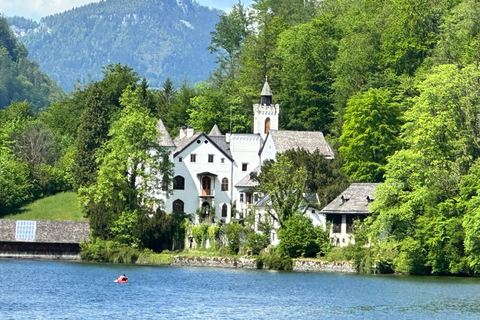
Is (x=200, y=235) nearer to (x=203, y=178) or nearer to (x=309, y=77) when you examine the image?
(x=203, y=178)

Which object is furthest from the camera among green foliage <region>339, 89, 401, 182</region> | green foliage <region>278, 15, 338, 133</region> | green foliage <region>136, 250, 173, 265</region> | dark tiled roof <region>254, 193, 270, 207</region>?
green foliage <region>278, 15, 338, 133</region>

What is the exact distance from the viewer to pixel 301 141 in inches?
3789

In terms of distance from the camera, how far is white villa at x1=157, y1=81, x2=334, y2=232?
95062 millimetres

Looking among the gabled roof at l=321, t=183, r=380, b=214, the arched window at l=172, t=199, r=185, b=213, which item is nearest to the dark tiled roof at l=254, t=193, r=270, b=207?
the gabled roof at l=321, t=183, r=380, b=214

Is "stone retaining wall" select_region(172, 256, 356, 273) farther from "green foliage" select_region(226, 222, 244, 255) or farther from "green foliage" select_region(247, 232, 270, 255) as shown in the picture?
"green foliage" select_region(226, 222, 244, 255)

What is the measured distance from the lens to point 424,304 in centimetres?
5438

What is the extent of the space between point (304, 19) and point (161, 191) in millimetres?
43489

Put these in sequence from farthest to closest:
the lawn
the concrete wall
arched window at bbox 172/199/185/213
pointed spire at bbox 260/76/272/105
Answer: pointed spire at bbox 260/76/272/105
the lawn
arched window at bbox 172/199/185/213
the concrete wall

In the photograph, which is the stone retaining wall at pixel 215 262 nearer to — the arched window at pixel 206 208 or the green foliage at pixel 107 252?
the green foliage at pixel 107 252

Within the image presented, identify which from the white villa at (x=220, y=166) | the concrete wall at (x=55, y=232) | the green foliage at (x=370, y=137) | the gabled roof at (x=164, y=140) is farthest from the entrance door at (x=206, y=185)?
the concrete wall at (x=55, y=232)

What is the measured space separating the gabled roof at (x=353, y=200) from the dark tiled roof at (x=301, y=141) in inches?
569

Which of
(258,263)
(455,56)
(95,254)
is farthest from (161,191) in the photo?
(455,56)

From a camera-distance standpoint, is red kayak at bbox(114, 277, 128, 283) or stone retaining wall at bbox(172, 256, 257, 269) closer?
red kayak at bbox(114, 277, 128, 283)

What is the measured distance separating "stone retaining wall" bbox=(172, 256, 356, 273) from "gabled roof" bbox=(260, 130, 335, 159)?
15.7 metres
